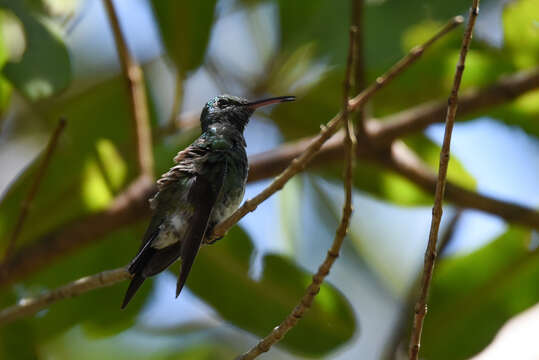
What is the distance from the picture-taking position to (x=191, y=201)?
232cm

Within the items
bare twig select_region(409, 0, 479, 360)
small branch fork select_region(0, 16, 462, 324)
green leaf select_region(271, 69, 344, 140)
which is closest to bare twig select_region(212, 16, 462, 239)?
small branch fork select_region(0, 16, 462, 324)

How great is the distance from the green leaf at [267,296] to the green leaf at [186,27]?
0.85 meters

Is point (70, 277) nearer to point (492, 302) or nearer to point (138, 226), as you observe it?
point (138, 226)

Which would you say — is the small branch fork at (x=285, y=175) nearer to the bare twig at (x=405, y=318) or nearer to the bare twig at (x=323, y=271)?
the bare twig at (x=323, y=271)

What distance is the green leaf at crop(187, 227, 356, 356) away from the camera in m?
3.06

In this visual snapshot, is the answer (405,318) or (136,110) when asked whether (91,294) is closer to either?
(136,110)

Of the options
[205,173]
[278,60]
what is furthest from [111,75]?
[205,173]

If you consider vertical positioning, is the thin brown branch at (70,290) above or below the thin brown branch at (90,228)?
below

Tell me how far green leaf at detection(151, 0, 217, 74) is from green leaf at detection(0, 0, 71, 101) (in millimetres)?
689

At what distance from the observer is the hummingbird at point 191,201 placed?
2.18 meters

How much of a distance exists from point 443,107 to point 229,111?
3.03ft

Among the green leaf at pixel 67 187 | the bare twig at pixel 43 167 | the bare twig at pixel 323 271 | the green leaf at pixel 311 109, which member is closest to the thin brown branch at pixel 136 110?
the green leaf at pixel 67 187

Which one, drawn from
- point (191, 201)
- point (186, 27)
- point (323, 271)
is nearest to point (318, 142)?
point (323, 271)

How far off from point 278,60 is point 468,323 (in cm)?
162
